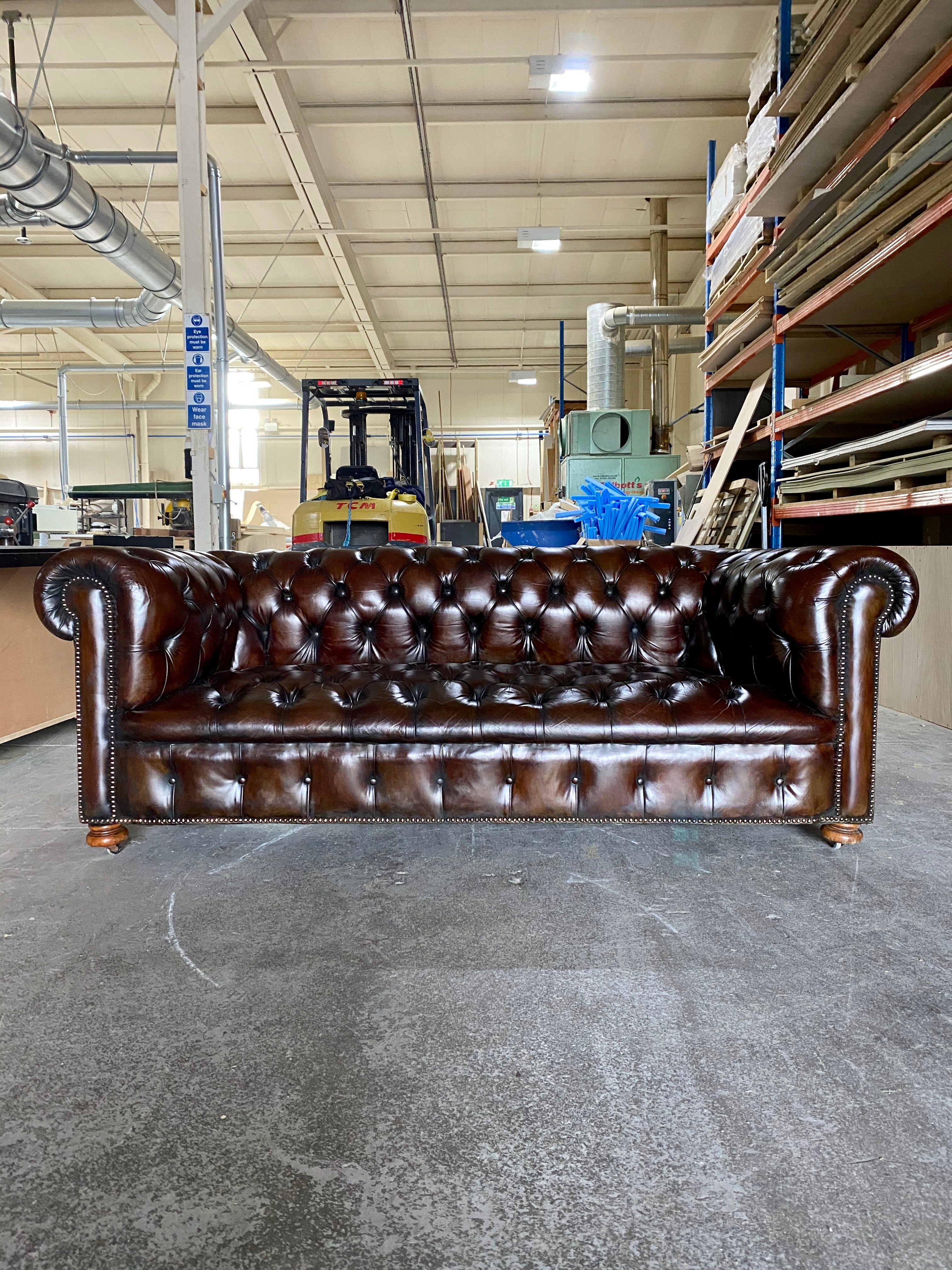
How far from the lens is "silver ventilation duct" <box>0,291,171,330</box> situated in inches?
349

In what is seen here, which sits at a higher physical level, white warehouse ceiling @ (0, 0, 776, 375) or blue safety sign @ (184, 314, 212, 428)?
white warehouse ceiling @ (0, 0, 776, 375)

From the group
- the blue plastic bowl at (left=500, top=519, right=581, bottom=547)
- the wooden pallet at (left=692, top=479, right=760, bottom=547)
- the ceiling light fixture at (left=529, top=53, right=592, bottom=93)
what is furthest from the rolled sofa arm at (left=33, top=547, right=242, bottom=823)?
the ceiling light fixture at (left=529, top=53, right=592, bottom=93)

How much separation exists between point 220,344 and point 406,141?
12.6 ft

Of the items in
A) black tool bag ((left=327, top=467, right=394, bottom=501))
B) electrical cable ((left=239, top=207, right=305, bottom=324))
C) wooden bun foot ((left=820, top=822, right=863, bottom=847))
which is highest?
electrical cable ((left=239, top=207, right=305, bottom=324))

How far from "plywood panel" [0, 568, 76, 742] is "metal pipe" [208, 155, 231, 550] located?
1676 mm

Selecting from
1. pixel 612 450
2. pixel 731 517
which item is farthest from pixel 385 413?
pixel 731 517

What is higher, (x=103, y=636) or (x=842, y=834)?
(x=103, y=636)

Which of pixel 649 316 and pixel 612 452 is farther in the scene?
pixel 649 316

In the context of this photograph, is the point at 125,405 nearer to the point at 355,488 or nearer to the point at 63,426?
the point at 63,426

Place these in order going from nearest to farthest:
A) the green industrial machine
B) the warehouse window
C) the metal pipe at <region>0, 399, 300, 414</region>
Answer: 1. the green industrial machine
2. the metal pipe at <region>0, 399, 300, 414</region>
3. the warehouse window

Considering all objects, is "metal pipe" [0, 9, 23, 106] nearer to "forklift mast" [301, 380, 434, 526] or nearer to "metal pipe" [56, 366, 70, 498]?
"forklift mast" [301, 380, 434, 526]

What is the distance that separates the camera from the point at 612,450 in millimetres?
7832

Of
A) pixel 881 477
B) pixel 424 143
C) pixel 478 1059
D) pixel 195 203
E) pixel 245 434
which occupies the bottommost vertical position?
pixel 478 1059

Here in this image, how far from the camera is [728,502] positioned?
6.27 m
